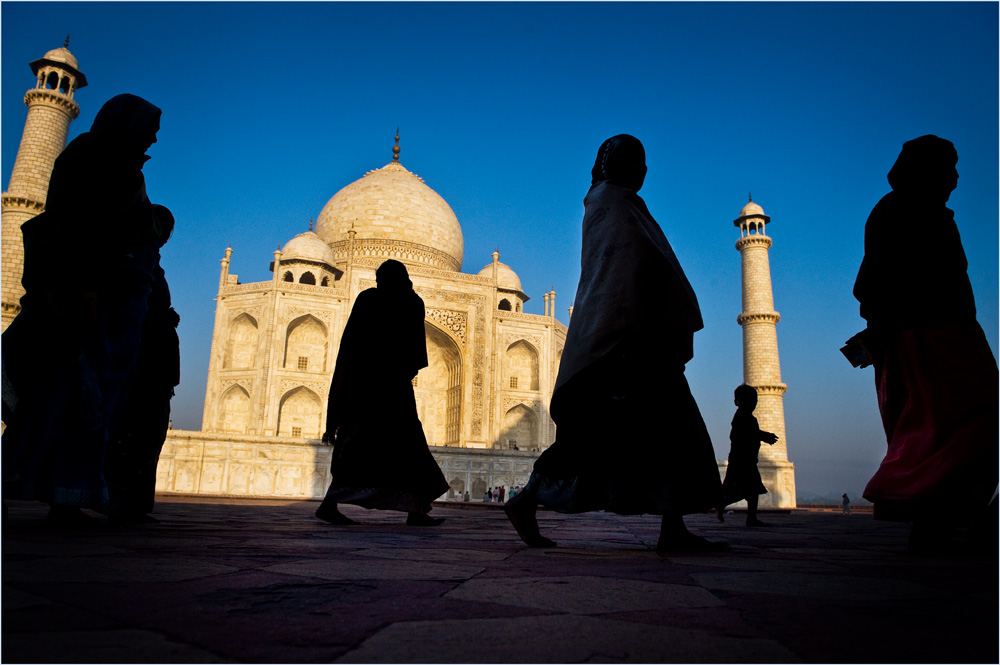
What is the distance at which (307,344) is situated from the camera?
21125 mm

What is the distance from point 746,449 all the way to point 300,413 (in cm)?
1731

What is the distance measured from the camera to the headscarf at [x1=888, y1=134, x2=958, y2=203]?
8.37ft

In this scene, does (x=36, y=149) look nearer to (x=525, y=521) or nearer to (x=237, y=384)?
(x=237, y=384)

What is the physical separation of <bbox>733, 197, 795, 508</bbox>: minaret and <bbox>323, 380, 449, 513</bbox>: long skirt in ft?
56.4

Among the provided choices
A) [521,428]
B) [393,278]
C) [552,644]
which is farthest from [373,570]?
[521,428]

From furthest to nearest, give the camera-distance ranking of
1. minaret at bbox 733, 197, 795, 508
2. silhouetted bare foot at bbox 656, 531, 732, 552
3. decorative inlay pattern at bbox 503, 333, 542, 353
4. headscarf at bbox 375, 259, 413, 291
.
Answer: decorative inlay pattern at bbox 503, 333, 542, 353 → minaret at bbox 733, 197, 795, 508 → headscarf at bbox 375, 259, 413, 291 → silhouetted bare foot at bbox 656, 531, 732, 552

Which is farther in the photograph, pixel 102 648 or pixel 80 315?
pixel 80 315

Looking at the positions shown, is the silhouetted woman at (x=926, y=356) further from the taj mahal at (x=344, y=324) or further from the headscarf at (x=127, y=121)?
the taj mahal at (x=344, y=324)

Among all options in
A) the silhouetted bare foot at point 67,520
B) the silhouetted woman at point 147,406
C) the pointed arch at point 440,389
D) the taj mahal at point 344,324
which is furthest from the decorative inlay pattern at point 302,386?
the silhouetted bare foot at point 67,520

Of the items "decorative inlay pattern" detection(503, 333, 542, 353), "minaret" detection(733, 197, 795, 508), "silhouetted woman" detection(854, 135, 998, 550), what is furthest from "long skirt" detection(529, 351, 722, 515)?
"decorative inlay pattern" detection(503, 333, 542, 353)

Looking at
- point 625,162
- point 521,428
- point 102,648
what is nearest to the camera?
point 102,648

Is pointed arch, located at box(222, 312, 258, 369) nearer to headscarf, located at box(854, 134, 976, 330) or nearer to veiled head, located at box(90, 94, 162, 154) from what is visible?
veiled head, located at box(90, 94, 162, 154)

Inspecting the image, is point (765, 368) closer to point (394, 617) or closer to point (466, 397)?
point (466, 397)

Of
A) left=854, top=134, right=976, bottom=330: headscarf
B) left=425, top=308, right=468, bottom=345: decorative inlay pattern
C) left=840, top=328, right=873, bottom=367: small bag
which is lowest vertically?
left=840, top=328, right=873, bottom=367: small bag
